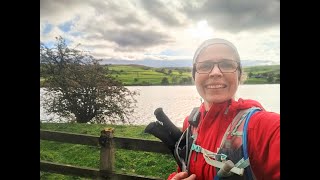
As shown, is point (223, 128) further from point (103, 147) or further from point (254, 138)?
point (103, 147)

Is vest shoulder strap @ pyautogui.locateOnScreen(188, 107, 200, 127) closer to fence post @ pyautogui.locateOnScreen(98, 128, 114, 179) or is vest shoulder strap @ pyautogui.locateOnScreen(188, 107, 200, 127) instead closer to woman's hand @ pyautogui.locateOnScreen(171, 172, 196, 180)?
woman's hand @ pyautogui.locateOnScreen(171, 172, 196, 180)

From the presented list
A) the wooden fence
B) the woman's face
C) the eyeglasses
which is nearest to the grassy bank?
the wooden fence

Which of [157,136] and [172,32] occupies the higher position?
[172,32]

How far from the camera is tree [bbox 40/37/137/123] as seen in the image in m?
2.61

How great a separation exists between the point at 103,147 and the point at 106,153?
4 centimetres

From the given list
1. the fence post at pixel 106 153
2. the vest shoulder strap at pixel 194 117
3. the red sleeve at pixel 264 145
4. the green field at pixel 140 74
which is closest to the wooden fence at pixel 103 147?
the fence post at pixel 106 153

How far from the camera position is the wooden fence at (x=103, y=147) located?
2533 mm

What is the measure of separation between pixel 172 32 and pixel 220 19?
34 centimetres

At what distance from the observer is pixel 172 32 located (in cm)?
253

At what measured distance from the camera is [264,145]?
210cm
